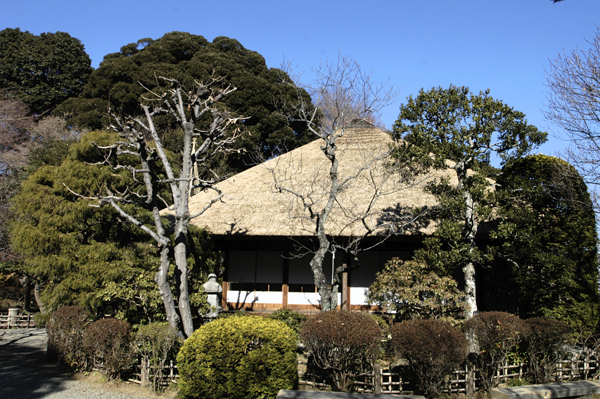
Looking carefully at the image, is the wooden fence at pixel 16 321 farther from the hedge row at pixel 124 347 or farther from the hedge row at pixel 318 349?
the hedge row at pixel 318 349

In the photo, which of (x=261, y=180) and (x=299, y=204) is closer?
(x=299, y=204)

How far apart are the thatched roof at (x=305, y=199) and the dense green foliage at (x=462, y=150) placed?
1.17 metres

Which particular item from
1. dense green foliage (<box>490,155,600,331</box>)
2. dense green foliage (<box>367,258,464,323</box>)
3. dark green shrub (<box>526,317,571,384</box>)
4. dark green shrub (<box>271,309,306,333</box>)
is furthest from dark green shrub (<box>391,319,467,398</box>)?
dark green shrub (<box>271,309,306,333</box>)

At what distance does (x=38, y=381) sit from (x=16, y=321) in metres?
8.54

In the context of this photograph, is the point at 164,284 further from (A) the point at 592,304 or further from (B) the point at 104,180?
(A) the point at 592,304

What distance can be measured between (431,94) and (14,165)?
70.0 ft

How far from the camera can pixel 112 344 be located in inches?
286

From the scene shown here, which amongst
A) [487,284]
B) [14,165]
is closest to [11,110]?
[14,165]

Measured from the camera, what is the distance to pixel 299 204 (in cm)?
1333

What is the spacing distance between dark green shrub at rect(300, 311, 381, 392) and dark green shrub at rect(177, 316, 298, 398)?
48 centimetres

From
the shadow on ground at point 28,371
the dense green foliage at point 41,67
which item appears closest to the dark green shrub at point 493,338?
the shadow on ground at point 28,371

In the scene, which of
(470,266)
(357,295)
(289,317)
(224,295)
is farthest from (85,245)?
(470,266)

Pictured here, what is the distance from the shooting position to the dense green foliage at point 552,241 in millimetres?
Answer: 8648

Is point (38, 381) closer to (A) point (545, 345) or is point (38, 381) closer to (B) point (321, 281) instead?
(B) point (321, 281)
